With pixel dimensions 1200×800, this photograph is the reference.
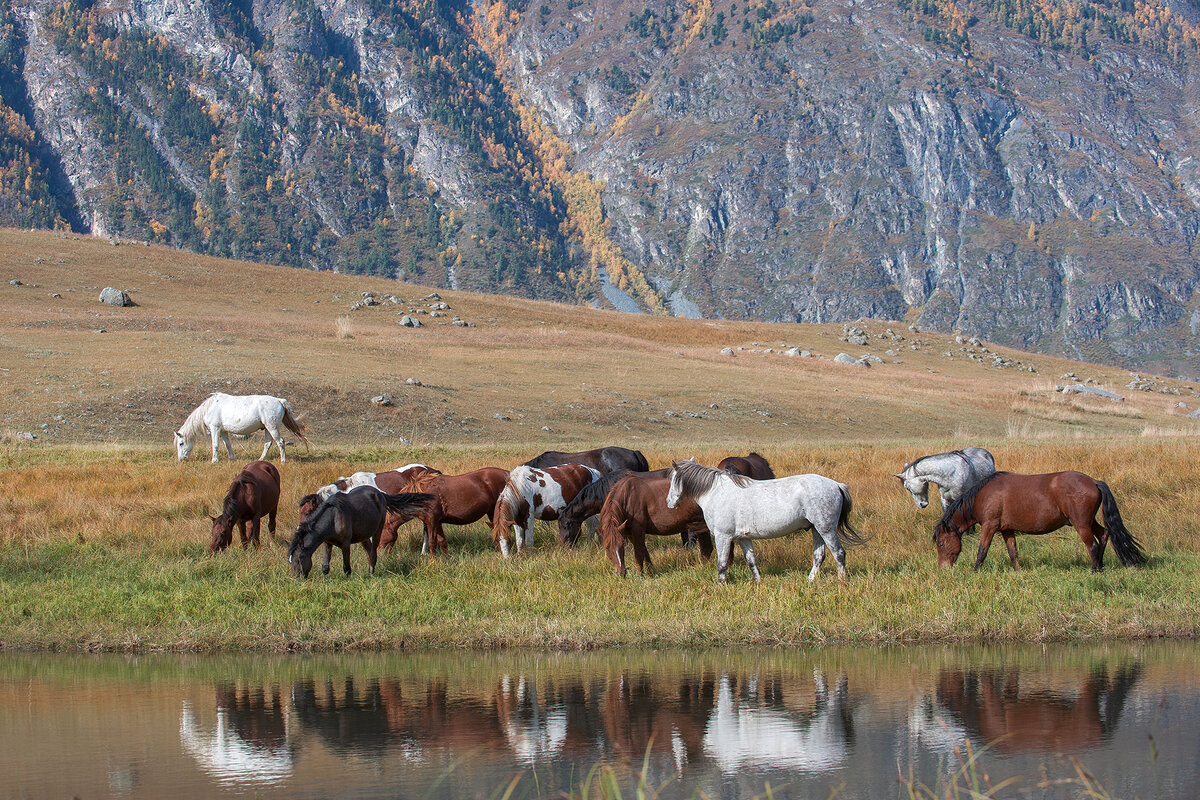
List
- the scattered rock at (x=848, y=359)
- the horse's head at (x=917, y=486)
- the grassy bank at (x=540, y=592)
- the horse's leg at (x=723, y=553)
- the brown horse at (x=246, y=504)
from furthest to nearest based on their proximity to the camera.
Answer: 1. the scattered rock at (x=848, y=359)
2. the horse's head at (x=917, y=486)
3. the brown horse at (x=246, y=504)
4. the horse's leg at (x=723, y=553)
5. the grassy bank at (x=540, y=592)

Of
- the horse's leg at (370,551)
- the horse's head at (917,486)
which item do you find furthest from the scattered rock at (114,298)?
the horse's head at (917,486)

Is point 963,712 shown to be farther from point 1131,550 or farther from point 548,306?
point 548,306

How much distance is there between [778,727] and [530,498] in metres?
8.41

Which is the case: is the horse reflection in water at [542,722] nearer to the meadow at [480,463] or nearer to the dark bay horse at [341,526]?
the meadow at [480,463]

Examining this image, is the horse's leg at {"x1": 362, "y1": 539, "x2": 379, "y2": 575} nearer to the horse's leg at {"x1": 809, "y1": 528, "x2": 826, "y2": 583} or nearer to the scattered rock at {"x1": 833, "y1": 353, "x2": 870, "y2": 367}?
the horse's leg at {"x1": 809, "y1": 528, "x2": 826, "y2": 583}

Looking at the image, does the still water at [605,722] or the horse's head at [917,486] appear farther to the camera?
the horse's head at [917,486]

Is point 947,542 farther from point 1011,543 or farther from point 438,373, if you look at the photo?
point 438,373

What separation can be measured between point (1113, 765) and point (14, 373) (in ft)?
127

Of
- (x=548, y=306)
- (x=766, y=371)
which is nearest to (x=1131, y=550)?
(x=766, y=371)

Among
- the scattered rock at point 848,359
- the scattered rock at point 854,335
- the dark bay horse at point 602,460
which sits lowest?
the dark bay horse at point 602,460

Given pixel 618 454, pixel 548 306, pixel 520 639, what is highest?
pixel 548 306

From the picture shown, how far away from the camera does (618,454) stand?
19.6 m

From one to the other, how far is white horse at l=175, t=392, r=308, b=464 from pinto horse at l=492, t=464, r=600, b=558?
10.8 m

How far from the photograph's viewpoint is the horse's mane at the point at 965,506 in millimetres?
14773
